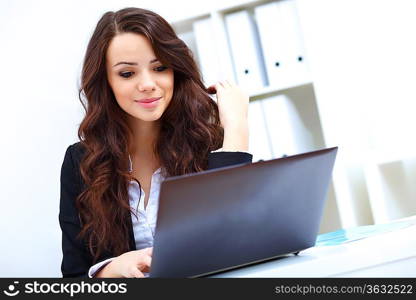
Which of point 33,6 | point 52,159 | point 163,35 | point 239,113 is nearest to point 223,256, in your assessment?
point 239,113

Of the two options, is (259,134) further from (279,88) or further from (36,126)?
(36,126)

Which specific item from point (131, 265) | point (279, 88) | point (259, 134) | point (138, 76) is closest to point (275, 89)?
point (279, 88)

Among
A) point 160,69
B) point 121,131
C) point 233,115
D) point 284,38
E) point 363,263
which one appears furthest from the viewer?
point 284,38

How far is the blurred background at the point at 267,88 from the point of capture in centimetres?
237

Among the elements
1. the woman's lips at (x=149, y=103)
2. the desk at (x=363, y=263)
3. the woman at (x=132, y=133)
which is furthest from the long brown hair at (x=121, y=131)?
the desk at (x=363, y=263)

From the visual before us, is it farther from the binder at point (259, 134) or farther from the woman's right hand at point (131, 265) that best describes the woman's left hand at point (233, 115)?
the binder at point (259, 134)

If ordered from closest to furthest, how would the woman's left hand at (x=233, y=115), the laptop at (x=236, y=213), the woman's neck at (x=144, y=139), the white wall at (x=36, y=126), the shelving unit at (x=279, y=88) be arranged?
the laptop at (x=236, y=213) < the woman's left hand at (x=233, y=115) < the woman's neck at (x=144, y=139) < the shelving unit at (x=279, y=88) < the white wall at (x=36, y=126)

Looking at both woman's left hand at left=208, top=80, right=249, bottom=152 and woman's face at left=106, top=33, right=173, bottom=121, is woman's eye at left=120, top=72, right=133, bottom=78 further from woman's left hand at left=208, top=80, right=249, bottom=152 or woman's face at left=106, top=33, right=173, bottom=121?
woman's left hand at left=208, top=80, right=249, bottom=152

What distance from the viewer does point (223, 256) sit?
1.06 meters

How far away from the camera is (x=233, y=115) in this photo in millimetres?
1710

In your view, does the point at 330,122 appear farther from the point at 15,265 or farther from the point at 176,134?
the point at 15,265

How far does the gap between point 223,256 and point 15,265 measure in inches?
69.6

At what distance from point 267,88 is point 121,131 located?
2.24 ft

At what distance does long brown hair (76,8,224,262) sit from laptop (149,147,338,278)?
0.74 metres
